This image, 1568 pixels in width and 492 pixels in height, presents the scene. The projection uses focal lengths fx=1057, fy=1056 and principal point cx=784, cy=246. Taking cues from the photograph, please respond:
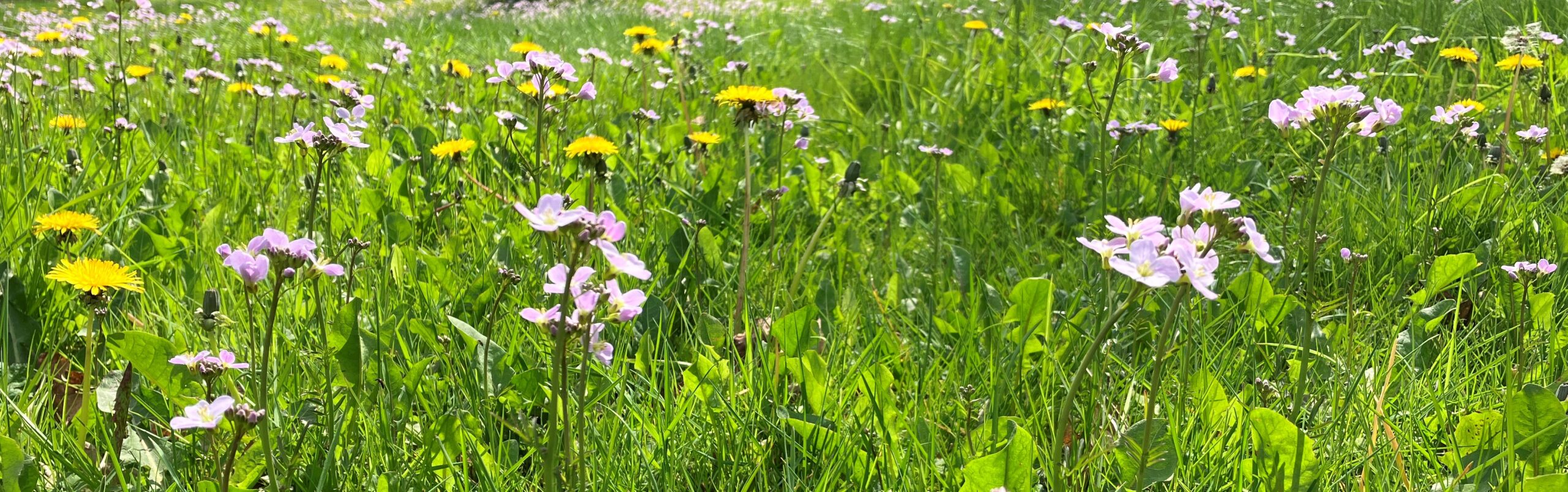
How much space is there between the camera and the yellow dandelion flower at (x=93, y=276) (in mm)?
1450

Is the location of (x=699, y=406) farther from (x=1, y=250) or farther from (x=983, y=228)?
(x=1, y=250)

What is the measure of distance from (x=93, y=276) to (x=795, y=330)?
3.27 feet

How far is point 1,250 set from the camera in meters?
1.89

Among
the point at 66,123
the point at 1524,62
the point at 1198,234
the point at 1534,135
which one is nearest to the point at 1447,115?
the point at 1534,135

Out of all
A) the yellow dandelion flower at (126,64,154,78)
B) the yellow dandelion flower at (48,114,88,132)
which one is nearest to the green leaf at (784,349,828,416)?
the yellow dandelion flower at (48,114,88,132)

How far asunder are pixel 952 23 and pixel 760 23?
259 cm

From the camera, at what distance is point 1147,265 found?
3.25ft

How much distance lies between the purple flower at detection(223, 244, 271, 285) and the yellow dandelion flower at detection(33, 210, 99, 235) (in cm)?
99

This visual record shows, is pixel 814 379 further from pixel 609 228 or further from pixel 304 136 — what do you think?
pixel 304 136

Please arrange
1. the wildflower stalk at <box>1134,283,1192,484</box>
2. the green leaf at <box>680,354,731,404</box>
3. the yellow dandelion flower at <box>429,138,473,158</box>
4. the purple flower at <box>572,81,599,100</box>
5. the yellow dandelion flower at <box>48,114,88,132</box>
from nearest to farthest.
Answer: the wildflower stalk at <box>1134,283,1192,484</box>
the green leaf at <box>680,354,731,404</box>
the purple flower at <box>572,81,599,100</box>
the yellow dandelion flower at <box>429,138,473,158</box>
the yellow dandelion flower at <box>48,114,88,132</box>

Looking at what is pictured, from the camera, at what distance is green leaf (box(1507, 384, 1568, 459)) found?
1253mm

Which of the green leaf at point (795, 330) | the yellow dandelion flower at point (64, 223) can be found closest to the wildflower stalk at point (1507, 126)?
the green leaf at point (795, 330)

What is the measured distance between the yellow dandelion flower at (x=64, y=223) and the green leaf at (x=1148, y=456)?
1731mm

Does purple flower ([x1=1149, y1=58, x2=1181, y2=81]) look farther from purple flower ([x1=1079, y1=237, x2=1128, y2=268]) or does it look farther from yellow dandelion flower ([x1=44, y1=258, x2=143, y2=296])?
yellow dandelion flower ([x1=44, y1=258, x2=143, y2=296])
